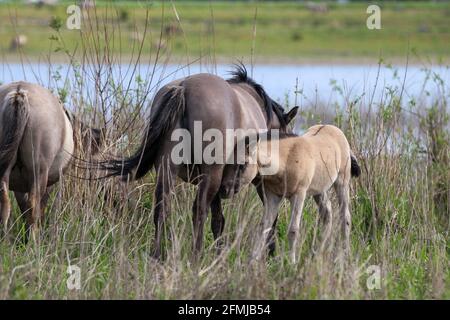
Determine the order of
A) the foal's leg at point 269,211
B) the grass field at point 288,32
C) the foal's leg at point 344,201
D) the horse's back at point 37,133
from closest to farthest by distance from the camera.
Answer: the foal's leg at point 269,211 → the horse's back at point 37,133 → the foal's leg at point 344,201 → the grass field at point 288,32

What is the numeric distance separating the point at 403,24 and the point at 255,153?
106 feet

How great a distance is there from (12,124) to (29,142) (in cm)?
17

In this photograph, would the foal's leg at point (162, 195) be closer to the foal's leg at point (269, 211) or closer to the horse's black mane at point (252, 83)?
the foal's leg at point (269, 211)

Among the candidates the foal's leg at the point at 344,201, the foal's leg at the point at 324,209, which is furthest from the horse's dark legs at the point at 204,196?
the foal's leg at the point at 344,201

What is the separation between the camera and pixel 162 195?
604 centimetres

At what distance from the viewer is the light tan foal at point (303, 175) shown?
596cm

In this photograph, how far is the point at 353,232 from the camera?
7129 millimetres

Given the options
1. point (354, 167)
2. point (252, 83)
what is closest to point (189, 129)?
point (252, 83)

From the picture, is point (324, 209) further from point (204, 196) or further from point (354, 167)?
point (204, 196)

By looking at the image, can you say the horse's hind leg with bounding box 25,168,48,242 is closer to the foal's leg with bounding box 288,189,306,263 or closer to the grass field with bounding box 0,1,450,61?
the foal's leg with bounding box 288,189,306,263

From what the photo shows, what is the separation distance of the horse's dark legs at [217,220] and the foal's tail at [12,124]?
1324mm

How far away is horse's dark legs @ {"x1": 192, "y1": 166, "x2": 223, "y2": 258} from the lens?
6043 mm

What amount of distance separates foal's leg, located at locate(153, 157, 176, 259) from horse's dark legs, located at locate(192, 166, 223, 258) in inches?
7.0
